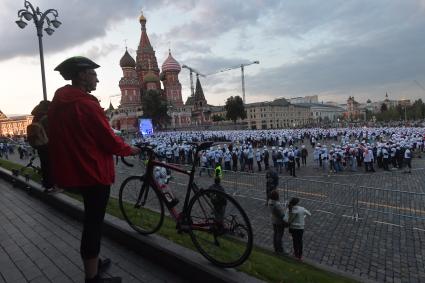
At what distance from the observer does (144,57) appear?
3809 inches

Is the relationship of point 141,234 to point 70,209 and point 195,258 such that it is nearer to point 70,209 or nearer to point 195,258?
point 195,258

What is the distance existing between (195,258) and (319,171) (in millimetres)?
20511

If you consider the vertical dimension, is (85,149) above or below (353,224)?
above

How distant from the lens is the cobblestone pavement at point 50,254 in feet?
11.6

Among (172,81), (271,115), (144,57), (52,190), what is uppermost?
(144,57)

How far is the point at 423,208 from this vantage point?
8477 millimetres

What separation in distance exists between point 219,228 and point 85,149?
1.50 meters

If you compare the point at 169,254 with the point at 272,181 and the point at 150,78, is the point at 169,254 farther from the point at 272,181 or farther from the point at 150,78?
the point at 150,78

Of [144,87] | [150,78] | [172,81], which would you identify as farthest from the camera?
[172,81]

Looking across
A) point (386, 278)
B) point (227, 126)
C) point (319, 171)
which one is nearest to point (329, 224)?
point (386, 278)

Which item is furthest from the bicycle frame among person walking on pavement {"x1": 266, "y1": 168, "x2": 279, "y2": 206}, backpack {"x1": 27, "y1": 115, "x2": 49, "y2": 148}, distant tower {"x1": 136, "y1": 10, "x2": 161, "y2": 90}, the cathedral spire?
the cathedral spire

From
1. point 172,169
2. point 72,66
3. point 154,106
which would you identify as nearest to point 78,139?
point 72,66

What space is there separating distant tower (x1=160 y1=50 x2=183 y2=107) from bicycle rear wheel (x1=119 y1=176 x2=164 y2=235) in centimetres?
9167

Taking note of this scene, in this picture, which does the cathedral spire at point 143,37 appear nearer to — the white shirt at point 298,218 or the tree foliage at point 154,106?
the tree foliage at point 154,106
